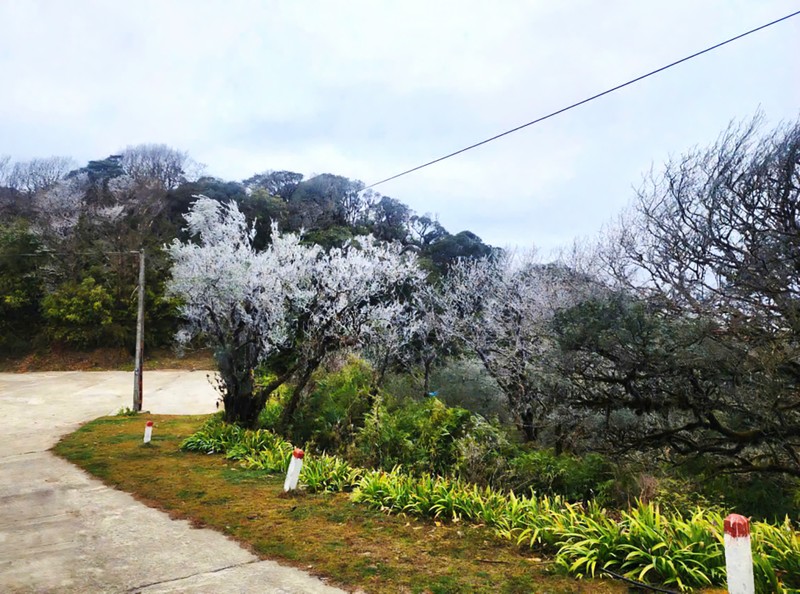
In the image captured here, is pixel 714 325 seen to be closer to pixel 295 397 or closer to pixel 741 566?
pixel 741 566

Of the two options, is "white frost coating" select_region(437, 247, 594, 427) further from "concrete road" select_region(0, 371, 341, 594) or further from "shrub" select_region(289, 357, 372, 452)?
"concrete road" select_region(0, 371, 341, 594)

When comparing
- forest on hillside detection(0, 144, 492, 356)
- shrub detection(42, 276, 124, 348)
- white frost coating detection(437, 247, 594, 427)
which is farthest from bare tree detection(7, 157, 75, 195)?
white frost coating detection(437, 247, 594, 427)

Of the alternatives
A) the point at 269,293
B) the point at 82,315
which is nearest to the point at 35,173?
the point at 82,315

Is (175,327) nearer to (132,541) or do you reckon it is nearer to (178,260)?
(178,260)

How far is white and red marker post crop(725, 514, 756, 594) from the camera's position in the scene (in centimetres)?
326

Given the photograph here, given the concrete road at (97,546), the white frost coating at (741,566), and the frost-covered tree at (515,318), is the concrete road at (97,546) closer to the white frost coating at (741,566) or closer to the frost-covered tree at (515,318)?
the white frost coating at (741,566)

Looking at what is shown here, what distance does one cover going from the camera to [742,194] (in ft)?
26.4

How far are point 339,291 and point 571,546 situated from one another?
26.0ft

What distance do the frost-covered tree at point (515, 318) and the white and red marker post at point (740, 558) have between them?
277 inches

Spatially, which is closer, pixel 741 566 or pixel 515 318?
pixel 741 566

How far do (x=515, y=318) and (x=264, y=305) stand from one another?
8.39m

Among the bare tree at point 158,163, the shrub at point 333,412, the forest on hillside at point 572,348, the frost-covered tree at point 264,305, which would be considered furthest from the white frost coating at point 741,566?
the bare tree at point 158,163

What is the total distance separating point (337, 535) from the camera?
5.38 m

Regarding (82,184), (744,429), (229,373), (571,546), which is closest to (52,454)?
(229,373)
